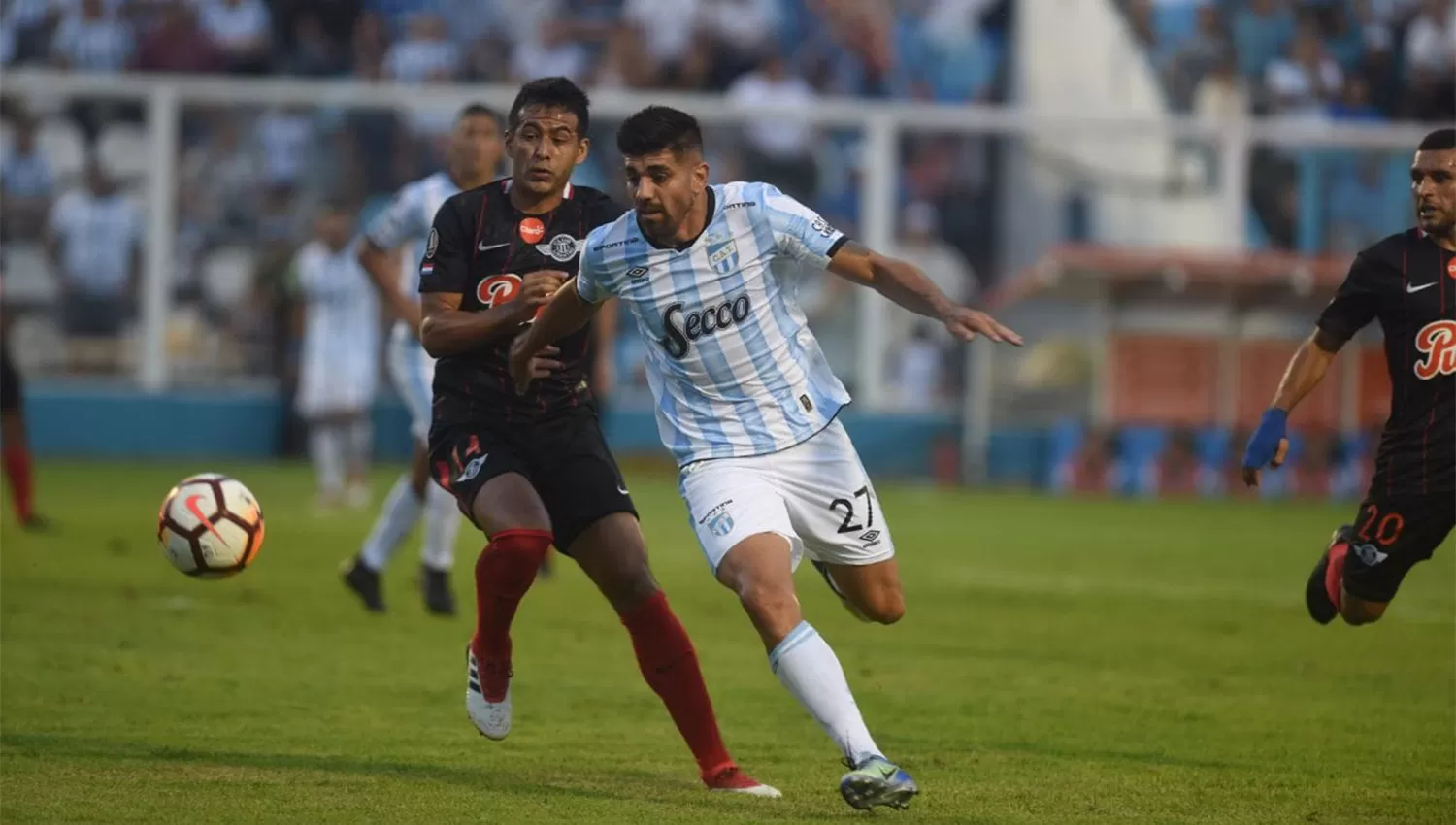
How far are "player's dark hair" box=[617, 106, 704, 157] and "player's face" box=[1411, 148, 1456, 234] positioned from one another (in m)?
3.01

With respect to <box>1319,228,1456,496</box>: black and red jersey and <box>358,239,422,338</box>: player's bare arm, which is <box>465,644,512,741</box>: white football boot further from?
<box>1319,228,1456,496</box>: black and red jersey

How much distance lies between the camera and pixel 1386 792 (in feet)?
23.1

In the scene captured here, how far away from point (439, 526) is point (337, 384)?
8.79 meters

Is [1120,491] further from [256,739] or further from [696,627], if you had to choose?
[256,739]

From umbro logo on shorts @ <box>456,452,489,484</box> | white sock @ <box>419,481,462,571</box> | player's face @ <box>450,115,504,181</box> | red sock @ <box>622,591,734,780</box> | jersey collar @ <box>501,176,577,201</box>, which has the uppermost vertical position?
player's face @ <box>450,115,504,181</box>

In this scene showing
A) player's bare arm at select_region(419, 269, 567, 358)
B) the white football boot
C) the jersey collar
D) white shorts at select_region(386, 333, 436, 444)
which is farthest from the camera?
white shorts at select_region(386, 333, 436, 444)

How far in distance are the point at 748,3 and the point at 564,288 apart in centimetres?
1946

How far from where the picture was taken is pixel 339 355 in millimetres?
20062

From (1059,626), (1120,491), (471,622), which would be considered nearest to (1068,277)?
(1120,491)

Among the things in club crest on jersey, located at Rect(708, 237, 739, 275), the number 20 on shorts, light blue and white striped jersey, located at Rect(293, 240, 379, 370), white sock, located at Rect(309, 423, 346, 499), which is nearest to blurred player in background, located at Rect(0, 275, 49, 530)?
white sock, located at Rect(309, 423, 346, 499)

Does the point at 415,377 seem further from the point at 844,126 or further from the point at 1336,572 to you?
the point at 844,126

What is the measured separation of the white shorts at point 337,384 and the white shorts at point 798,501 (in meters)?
13.0

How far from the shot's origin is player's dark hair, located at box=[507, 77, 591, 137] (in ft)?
24.7

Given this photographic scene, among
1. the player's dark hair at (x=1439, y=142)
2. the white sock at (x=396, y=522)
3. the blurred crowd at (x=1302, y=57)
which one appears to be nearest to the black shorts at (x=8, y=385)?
the white sock at (x=396, y=522)
